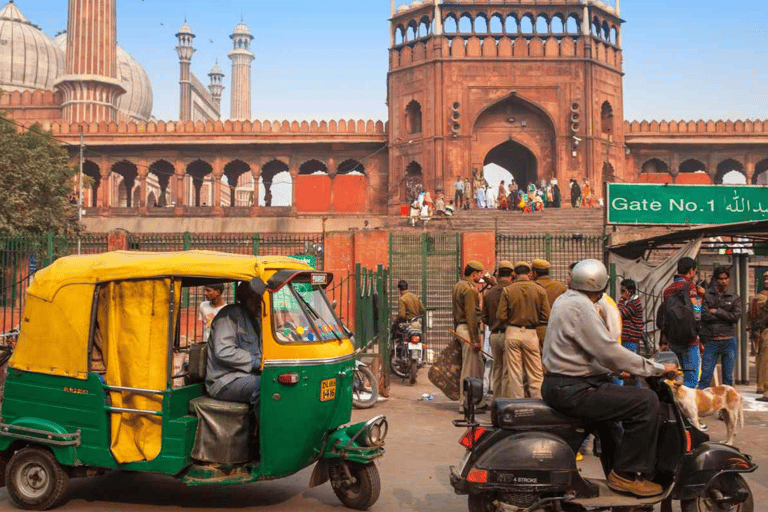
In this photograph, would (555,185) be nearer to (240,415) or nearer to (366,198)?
(366,198)

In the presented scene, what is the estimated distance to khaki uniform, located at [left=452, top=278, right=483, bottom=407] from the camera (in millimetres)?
8086

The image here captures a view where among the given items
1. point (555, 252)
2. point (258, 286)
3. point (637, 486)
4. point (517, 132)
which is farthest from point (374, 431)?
point (517, 132)

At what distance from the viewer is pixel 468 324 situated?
8.13 metres

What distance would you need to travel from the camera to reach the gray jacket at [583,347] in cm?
388

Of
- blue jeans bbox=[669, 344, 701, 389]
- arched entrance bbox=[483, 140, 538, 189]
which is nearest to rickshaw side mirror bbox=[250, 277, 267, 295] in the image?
blue jeans bbox=[669, 344, 701, 389]

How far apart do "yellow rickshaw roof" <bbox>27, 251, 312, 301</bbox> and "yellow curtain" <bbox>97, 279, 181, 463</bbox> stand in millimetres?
69

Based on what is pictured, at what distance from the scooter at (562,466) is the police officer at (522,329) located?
9.89 feet

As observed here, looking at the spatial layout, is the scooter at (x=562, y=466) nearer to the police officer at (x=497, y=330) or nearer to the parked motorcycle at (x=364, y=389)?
the police officer at (x=497, y=330)

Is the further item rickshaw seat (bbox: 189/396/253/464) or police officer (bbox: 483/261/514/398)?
police officer (bbox: 483/261/514/398)

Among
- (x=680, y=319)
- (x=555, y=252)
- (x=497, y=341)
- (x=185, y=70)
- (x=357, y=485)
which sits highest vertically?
(x=185, y=70)

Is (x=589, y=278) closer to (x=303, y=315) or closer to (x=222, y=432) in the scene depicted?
(x=303, y=315)

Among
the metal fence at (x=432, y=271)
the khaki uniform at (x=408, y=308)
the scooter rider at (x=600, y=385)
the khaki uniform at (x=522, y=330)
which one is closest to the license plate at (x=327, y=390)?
the scooter rider at (x=600, y=385)

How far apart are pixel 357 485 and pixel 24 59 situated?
159ft

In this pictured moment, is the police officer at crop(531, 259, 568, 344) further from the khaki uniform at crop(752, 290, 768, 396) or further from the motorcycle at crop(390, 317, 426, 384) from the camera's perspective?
the motorcycle at crop(390, 317, 426, 384)
